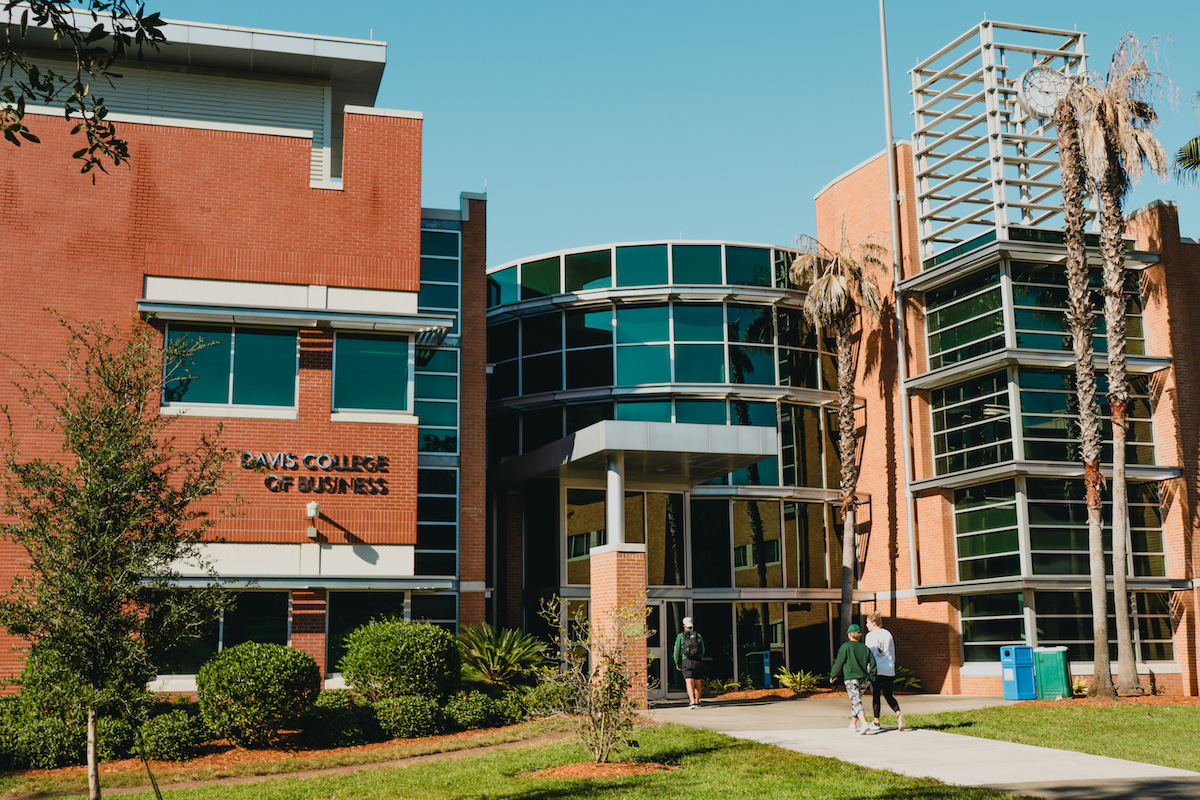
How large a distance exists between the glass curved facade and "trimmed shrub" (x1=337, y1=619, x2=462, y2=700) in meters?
8.06

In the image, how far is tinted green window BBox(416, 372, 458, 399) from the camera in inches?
1023

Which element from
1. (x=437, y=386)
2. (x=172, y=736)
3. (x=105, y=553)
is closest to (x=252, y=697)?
(x=172, y=736)

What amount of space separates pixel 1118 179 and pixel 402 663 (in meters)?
18.5

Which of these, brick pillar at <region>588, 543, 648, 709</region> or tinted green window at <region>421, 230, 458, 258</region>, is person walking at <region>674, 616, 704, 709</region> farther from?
tinted green window at <region>421, 230, 458, 258</region>

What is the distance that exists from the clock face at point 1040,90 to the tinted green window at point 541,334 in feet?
42.6

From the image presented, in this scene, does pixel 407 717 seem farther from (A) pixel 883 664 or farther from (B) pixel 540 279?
(B) pixel 540 279

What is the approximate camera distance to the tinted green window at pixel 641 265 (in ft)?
95.7

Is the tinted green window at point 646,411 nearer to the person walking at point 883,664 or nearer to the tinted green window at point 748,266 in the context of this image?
the tinted green window at point 748,266

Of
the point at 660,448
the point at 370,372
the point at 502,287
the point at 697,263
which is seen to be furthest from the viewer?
the point at 502,287

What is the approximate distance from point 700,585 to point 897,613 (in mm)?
5153

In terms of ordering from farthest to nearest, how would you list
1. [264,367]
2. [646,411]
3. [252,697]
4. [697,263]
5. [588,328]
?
[588,328], [697,263], [646,411], [264,367], [252,697]

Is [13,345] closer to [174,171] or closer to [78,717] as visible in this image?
[174,171]

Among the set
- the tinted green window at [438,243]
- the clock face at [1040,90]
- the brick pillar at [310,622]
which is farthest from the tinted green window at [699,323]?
the brick pillar at [310,622]

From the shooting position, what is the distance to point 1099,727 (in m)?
17.2
